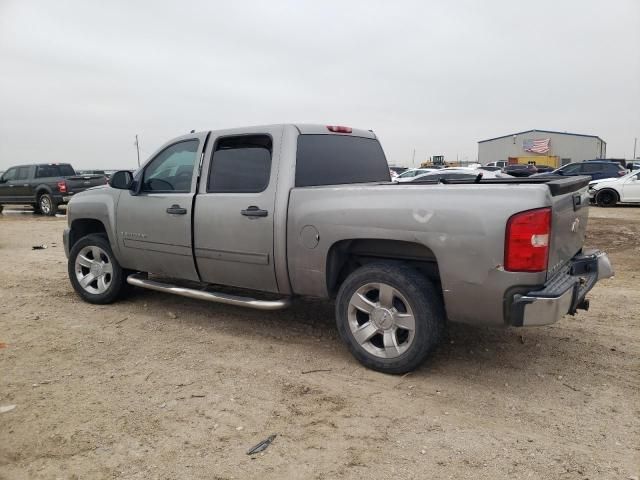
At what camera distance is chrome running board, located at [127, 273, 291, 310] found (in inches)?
159

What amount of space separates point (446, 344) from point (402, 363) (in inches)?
33.6

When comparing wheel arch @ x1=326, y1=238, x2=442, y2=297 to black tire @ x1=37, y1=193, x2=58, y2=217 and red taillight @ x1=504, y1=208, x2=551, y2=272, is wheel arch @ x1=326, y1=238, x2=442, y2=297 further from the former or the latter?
black tire @ x1=37, y1=193, x2=58, y2=217

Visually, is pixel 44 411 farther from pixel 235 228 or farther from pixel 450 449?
pixel 450 449

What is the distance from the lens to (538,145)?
2192 inches

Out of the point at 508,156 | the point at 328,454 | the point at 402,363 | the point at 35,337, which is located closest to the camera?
the point at 328,454

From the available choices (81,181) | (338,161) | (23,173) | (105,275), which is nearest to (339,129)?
(338,161)

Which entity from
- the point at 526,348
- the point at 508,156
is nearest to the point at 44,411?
the point at 526,348

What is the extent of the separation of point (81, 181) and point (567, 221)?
53.7 feet

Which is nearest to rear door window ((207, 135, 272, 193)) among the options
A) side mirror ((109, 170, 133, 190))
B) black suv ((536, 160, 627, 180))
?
side mirror ((109, 170, 133, 190))

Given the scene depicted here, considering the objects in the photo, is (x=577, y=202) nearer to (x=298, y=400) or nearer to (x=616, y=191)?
(x=298, y=400)

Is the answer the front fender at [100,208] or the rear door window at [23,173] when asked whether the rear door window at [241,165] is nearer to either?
the front fender at [100,208]

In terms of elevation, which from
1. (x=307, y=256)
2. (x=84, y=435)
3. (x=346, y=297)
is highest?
(x=307, y=256)

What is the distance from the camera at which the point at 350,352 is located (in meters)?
3.89

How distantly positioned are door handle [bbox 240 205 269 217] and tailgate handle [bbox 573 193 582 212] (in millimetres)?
2356
